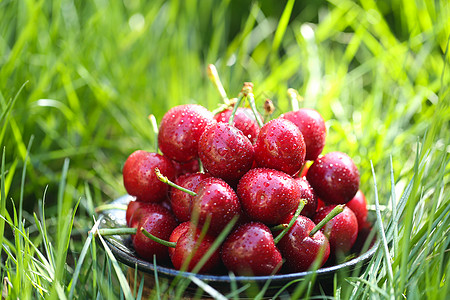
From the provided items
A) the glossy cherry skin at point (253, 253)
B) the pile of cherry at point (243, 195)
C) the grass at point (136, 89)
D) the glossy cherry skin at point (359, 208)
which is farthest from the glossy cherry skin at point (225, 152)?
the grass at point (136, 89)

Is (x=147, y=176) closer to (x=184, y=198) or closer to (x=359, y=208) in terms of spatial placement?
(x=184, y=198)

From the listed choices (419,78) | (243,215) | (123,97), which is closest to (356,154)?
(419,78)

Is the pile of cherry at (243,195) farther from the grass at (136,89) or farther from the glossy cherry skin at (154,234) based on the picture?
the grass at (136,89)

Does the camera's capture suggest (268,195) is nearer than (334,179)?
Yes

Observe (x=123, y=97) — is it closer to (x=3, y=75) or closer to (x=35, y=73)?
(x=35, y=73)

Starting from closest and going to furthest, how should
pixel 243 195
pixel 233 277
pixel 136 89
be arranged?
pixel 233 277 → pixel 243 195 → pixel 136 89

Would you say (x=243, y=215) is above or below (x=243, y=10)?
below

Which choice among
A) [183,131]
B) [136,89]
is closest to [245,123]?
[183,131]
